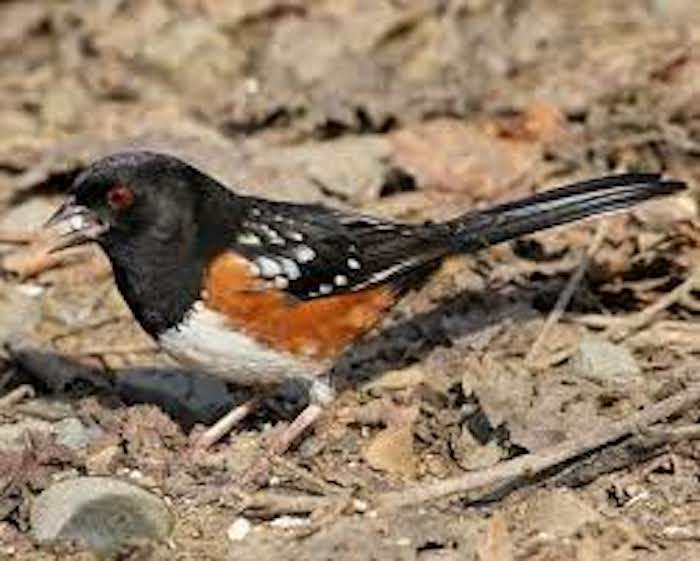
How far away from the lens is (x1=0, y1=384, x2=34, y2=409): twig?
533cm

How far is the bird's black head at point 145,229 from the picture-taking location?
470 centimetres

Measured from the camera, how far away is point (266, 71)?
24.3 feet

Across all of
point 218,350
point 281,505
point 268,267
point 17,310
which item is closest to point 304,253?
point 268,267

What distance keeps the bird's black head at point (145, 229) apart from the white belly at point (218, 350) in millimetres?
43

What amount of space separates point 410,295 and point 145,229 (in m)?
1.40

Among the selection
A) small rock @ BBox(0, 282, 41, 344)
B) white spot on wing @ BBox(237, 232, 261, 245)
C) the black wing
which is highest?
white spot on wing @ BBox(237, 232, 261, 245)

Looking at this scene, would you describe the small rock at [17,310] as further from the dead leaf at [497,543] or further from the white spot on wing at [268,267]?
the dead leaf at [497,543]

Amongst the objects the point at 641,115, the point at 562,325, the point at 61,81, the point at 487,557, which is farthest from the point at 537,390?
the point at 61,81

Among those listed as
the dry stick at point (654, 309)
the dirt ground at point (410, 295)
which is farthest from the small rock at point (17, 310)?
the dry stick at point (654, 309)

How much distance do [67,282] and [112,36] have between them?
1902 millimetres

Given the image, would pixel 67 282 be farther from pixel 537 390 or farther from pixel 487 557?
pixel 487 557

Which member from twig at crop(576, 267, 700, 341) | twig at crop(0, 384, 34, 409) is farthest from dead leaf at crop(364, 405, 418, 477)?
twig at crop(0, 384, 34, 409)

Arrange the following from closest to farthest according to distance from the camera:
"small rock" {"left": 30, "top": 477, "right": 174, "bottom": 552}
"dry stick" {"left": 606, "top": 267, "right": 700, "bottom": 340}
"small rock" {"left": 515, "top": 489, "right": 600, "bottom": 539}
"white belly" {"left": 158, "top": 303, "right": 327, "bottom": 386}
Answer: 1. "small rock" {"left": 515, "top": 489, "right": 600, "bottom": 539}
2. "small rock" {"left": 30, "top": 477, "right": 174, "bottom": 552}
3. "white belly" {"left": 158, "top": 303, "right": 327, "bottom": 386}
4. "dry stick" {"left": 606, "top": 267, "right": 700, "bottom": 340}

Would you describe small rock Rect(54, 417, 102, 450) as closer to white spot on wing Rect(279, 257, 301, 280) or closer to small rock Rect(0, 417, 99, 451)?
small rock Rect(0, 417, 99, 451)
